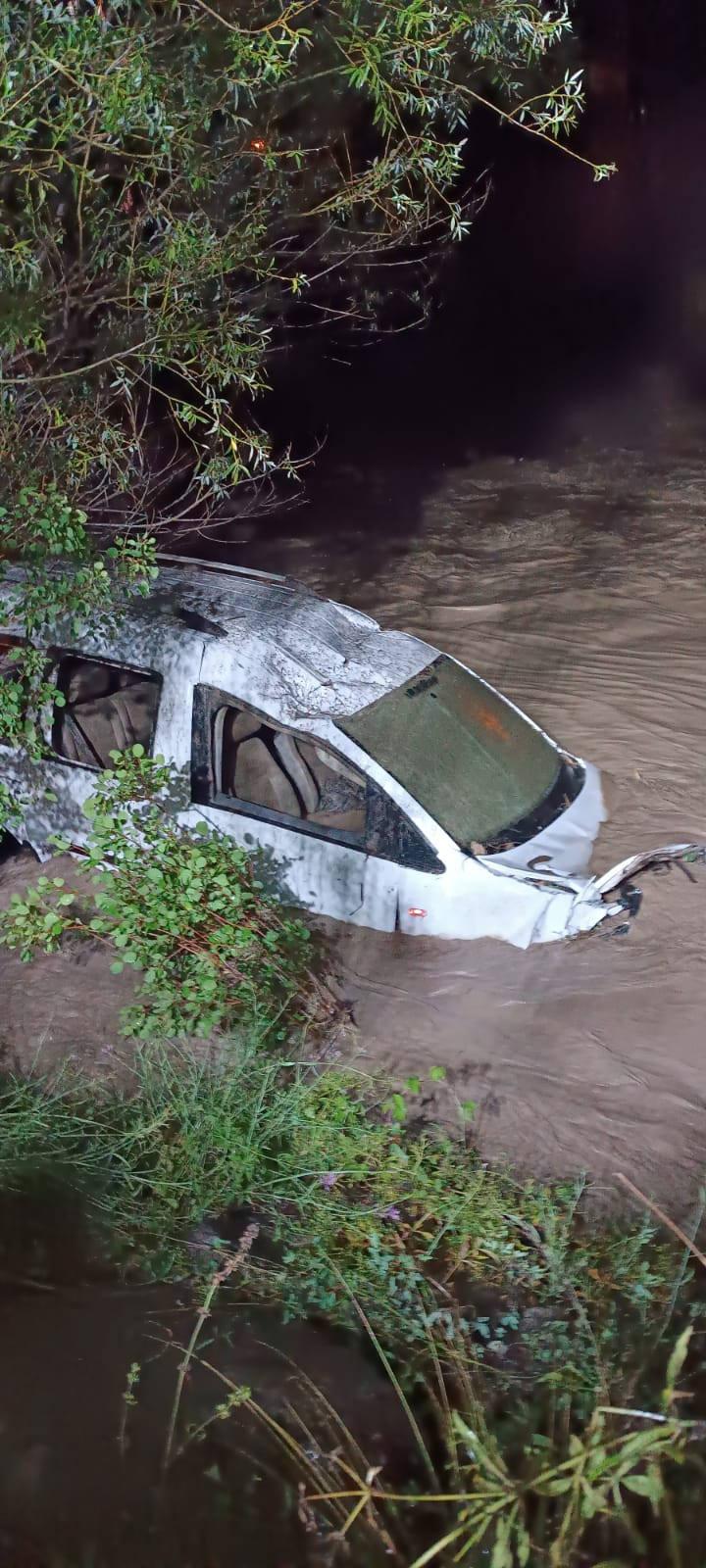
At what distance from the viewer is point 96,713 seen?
6.41 metres

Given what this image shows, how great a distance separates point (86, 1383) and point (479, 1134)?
1.72 meters

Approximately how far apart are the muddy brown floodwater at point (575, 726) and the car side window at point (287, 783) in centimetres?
50

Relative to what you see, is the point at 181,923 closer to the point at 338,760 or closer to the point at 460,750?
the point at 338,760

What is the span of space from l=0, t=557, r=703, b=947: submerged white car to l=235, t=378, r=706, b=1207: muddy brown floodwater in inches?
10.4

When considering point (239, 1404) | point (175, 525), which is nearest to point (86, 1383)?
point (239, 1404)

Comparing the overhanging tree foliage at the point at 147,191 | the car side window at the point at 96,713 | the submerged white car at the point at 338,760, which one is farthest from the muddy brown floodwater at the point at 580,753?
the overhanging tree foliage at the point at 147,191

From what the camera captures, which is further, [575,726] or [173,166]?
[575,726]

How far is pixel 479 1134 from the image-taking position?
4859mm

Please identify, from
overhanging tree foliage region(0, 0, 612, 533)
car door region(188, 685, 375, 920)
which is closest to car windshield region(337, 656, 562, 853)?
car door region(188, 685, 375, 920)

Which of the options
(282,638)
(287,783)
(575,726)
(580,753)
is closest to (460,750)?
(287,783)

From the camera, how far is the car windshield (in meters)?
5.52

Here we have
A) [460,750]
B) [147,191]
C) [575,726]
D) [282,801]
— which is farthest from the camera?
[575,726]

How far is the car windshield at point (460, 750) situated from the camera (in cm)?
552

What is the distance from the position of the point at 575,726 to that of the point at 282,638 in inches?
110
